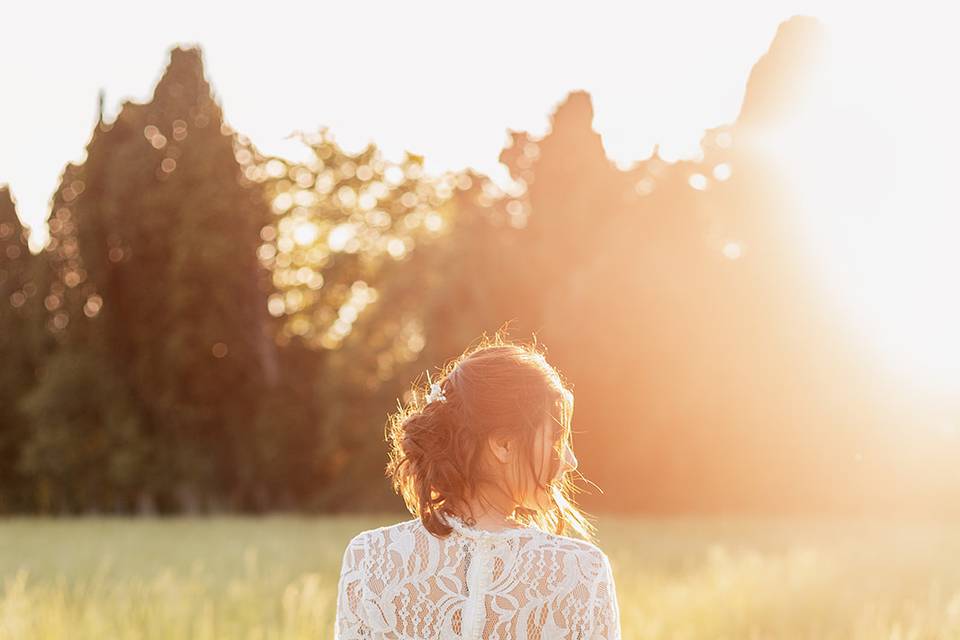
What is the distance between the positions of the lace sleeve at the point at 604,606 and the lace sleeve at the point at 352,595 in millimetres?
487

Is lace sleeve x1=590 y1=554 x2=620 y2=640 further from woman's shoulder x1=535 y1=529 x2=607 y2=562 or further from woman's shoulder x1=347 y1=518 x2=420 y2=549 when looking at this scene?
woman's shoulder x1=347 y1=518 x2=420 y2=549

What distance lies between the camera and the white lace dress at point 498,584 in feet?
8.95

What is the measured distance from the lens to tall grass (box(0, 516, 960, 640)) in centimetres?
824

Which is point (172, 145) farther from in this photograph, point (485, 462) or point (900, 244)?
point (485, 462)

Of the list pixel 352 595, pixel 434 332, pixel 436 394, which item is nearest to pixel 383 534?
pixel 352 595

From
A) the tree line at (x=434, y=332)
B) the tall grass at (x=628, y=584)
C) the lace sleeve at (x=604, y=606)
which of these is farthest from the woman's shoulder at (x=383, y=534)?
the tree line at (x=434, y=332)

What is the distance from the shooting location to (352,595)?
2.88 meters

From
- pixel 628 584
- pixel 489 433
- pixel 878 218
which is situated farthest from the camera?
pixel 878 218

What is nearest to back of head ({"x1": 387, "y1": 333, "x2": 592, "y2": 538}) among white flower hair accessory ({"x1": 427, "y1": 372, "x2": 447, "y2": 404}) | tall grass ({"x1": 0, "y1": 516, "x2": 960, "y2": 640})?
white flower hair accessory ({"x1": 427, "y1": 372, "x2": 447, "y2": 404})

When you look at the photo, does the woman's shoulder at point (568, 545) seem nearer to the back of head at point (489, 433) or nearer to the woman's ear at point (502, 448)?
the back of head at point (489, 433)

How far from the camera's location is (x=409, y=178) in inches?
1640

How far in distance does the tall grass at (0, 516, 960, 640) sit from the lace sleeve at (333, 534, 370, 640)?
4.21 metres

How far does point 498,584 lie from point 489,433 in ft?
1.01

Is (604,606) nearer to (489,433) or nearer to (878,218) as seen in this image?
(489,433)
